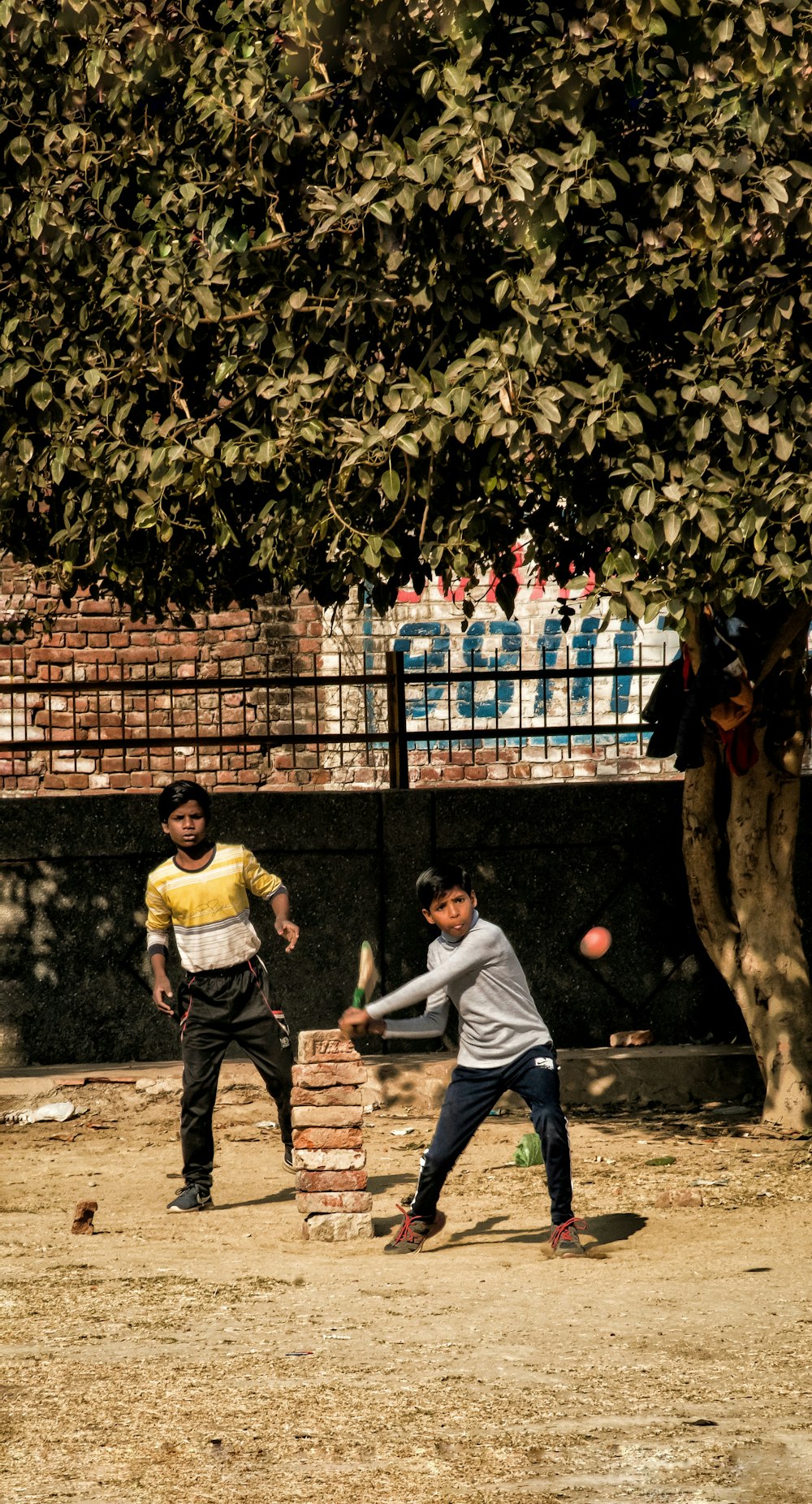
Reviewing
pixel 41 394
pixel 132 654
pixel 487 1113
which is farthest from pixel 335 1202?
pixel 132 654

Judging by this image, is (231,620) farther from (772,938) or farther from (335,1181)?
(335,1181)

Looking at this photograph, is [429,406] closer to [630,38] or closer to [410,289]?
[410,289]

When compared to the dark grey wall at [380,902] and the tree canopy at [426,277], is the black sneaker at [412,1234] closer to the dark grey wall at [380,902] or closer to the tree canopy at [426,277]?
the tree canopy at [426,277]

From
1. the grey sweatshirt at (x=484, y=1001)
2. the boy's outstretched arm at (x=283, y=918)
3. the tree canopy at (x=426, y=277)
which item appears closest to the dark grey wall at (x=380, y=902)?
the boy's outstretched arm at (x=283, y=918)

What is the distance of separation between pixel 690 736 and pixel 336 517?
273 cm

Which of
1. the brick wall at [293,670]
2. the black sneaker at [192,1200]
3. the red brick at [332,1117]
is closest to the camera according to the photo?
the red brick at [332,1117]

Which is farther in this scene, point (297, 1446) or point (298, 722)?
point (298, 722)

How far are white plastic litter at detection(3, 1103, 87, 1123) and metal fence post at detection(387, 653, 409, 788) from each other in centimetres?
261

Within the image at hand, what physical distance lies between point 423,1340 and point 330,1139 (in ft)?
5.72

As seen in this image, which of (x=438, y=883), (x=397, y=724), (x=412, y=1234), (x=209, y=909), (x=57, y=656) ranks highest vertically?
(x=57, y=656)

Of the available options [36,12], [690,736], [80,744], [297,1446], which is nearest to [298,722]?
[80,744]

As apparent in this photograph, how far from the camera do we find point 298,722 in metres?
13.9

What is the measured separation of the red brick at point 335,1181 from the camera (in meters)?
6.85

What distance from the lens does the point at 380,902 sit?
33.5ft
